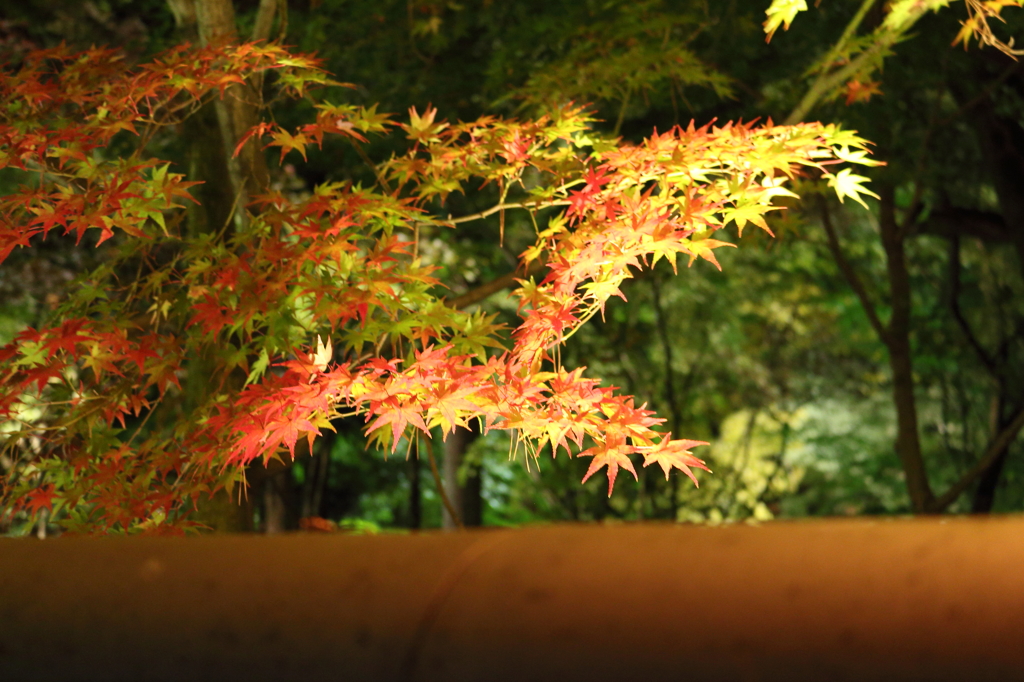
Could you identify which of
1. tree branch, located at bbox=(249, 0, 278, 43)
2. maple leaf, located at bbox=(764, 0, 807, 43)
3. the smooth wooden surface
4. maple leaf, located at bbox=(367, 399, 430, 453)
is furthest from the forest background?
the smooth wooden surface

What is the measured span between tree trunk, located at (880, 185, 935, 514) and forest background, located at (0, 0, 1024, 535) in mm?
14

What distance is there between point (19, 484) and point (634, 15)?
307 cm

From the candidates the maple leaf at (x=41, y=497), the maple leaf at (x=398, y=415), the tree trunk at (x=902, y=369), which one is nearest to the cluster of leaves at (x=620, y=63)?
the maple leaf at (x=398, y=415)

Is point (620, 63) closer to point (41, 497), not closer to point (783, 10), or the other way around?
point (783, 10)

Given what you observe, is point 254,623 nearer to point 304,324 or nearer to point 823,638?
point 823,638

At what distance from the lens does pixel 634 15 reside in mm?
3834

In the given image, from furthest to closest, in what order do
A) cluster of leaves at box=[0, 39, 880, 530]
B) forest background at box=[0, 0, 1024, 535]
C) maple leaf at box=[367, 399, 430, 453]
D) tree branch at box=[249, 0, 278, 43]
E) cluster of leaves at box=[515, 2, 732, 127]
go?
forest background at box=[0, 0, 1024, 535]
cluster of leaves at box=[515, 2, 732, 127]
tree branch at box=[249, 0, 278, 43]
cluster of leaves at box=[0, 39, 880, 530]
maple leaf at box=[367, 399, 430, 453]

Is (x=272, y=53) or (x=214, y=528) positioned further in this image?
(x=214, y=528)

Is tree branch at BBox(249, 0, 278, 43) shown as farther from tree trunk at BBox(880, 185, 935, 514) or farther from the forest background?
tree trunk at BBox(880, 185, 935, 514)

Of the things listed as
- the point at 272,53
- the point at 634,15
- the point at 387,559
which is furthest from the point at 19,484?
the point at 634,15

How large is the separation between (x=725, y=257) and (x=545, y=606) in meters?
7.36

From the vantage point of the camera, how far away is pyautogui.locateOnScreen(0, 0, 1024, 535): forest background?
4.08 meters

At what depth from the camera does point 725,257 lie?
25.4ft

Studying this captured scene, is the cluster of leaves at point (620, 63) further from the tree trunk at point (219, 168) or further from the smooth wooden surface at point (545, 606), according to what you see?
the smooth wooden surface at point (545, 606)
